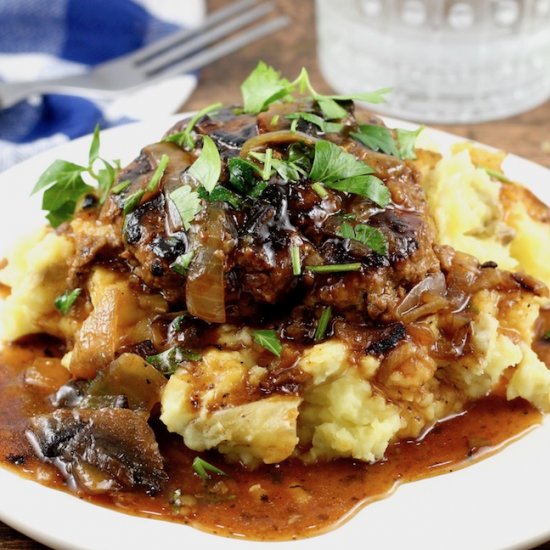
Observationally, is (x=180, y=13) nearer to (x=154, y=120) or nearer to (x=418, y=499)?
(x=154, y=120)

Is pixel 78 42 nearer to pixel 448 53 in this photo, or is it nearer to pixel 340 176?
pixel 448 53

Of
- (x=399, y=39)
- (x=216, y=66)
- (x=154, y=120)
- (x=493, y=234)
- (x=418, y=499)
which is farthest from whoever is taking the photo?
(x=216, y=66)

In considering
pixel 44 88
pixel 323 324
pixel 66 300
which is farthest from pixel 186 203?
pixel 44 88

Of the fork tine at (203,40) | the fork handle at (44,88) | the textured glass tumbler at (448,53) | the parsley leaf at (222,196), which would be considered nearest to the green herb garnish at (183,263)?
the parsley leaf at (222,196)

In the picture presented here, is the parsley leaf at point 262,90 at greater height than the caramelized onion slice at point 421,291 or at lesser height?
greater

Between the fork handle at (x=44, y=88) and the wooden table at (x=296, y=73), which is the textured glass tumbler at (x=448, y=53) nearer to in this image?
the wooden table at (x=296, y=73)

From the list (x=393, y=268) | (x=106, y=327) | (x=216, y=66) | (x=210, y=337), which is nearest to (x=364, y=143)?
(x=393, y=268)

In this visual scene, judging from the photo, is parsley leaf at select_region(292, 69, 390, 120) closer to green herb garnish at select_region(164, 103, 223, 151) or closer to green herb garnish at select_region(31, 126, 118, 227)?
green herb garnish at select_region(164, 103, 223, 151)
